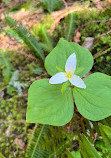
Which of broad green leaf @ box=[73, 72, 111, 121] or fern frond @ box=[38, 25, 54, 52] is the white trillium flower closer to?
broad green leaf @ box=[73, 72, 111, 121]

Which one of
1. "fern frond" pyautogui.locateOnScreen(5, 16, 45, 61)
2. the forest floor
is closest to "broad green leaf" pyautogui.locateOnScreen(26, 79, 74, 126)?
the forest floor

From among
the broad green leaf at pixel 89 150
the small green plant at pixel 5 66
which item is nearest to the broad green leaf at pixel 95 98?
the broad green leaf at pixel 89 150

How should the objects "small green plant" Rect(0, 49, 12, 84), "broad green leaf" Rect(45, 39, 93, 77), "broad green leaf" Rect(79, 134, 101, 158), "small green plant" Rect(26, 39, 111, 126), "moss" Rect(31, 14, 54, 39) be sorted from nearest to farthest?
"broad green leaf" Rect(79, 134, 101, 158), "small green plant" Rect(26, 39, 111, 126), "broad green leaf" Rect(45, 39, 93, 77), "small green plant" Rect(0, 49, 12, 84), "moss" Rect(31, 14, 54, 39)

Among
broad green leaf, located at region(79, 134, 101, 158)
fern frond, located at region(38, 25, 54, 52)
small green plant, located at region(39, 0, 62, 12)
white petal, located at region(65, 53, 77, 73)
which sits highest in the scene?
small green plant, located at region(39, 0, 62, 12)

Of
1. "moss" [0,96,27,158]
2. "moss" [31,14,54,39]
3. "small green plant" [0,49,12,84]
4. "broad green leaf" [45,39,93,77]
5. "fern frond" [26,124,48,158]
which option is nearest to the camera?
"broad green leaf" [45,39,93,77]

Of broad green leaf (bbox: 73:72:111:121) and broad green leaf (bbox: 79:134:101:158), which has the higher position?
broad green leaf (bbox: 73:72:111:121)

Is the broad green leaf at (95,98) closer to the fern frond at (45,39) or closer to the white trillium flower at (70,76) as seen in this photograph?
the white trillium flower at (70,76)

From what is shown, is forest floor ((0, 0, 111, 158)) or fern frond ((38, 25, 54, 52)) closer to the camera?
forest floor ((0, 0, 111, 158))
